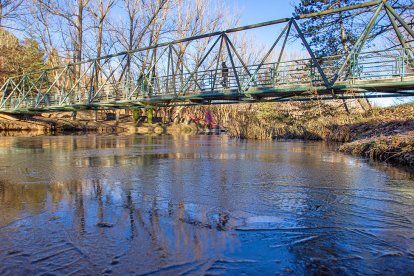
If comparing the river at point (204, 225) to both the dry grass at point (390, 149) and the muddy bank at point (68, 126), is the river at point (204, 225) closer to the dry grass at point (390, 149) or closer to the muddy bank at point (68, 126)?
the dry grass at point (390, 149)

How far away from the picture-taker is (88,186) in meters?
5.27

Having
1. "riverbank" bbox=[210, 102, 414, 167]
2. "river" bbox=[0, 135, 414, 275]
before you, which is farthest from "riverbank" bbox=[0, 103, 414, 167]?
"river" bbox=[0, 135, 414, 275]

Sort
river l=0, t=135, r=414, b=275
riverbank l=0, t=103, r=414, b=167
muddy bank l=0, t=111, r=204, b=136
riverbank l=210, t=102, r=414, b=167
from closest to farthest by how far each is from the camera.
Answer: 1. river l=0, t=135, r=414, b=275
2. riverbank l=0, t=103, r=414, b=167
3. riverbank l=210, t=102, r=414, b=167
4. muddy bank l=0, t=111, r=204, b=136

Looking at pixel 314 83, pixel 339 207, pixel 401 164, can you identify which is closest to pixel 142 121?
pixel 314 83

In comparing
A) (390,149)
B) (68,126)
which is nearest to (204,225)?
(390,149)

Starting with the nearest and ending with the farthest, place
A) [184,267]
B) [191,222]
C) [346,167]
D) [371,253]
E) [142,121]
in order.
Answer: [184,267] < [371,253] < [191,222] < [346,167] < [142,121]

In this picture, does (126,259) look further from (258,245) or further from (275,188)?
(275,188)

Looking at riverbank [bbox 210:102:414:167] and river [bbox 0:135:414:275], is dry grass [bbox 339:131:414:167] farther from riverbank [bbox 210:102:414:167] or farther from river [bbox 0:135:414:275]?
river [bbox 0:135:414:275]

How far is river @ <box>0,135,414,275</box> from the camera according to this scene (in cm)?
248

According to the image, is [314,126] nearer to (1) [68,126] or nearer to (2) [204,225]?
(2) [204,225]

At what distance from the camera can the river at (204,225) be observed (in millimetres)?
2479

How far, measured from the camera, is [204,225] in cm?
334

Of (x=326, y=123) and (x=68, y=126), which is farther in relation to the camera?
(x=68, y=126)

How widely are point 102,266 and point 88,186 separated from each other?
9.97 feet
